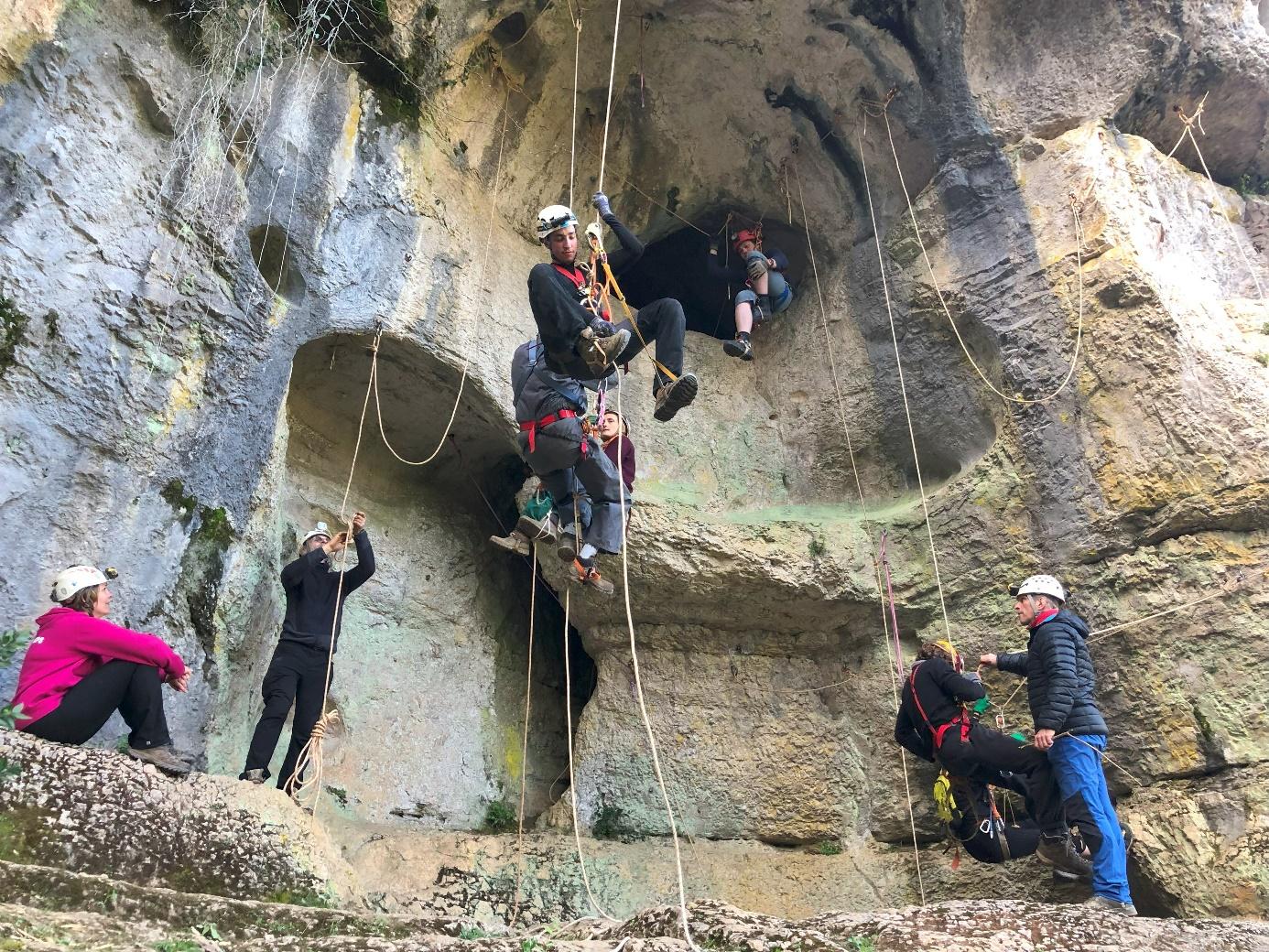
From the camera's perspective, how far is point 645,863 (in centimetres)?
691

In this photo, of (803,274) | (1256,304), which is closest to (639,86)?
(803,274)

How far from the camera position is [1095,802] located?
5.09 meters

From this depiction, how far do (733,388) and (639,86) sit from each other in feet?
9.41

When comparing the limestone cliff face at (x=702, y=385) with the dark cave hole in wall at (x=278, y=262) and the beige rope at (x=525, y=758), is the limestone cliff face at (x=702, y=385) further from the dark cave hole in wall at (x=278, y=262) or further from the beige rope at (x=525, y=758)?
the beige rope at (x=525, y=758)

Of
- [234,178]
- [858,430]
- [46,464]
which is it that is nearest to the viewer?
[46,464]

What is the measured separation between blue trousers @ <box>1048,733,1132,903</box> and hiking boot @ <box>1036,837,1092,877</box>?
0.47 ft

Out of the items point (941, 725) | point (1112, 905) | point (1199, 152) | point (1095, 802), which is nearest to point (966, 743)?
point (941, 725)

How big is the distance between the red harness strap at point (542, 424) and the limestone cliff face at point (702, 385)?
1777mm

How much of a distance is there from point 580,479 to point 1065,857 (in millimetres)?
3327

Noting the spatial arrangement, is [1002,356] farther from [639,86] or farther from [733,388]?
[639,86]

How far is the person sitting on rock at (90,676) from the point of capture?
4.26m

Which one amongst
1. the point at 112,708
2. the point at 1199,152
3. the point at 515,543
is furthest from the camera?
the point at 1199,152

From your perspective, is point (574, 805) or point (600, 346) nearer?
point (600, 346)

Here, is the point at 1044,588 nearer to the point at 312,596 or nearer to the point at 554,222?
the point at 554,222
